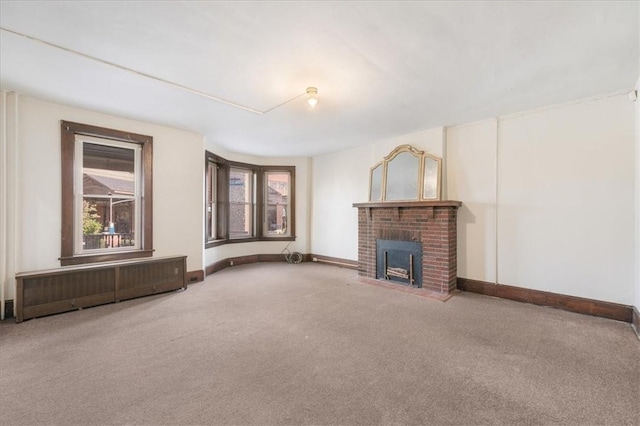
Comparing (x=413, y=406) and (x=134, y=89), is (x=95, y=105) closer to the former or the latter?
(x=134, y=89)

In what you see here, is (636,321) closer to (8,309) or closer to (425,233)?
(425,233)

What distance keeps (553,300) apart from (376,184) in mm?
3061

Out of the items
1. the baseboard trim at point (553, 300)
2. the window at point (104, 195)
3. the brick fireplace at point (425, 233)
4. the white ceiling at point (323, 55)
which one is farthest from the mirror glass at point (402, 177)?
the window at point (104, 195)

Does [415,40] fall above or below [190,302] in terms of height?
above

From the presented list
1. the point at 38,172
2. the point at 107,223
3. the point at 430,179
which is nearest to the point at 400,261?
the point at 430,179

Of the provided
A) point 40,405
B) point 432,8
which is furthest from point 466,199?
point 40,405

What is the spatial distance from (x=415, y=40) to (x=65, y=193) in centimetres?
447

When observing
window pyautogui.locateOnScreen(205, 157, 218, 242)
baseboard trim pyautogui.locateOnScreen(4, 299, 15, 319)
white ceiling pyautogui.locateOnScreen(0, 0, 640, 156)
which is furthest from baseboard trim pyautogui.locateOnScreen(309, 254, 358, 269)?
baseboard trim pyautogui.locateOnScreen(4, 299, 15, 319)

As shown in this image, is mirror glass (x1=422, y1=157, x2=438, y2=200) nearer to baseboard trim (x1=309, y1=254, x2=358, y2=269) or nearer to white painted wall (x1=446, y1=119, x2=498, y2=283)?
white painted wall (x1=446, y1=119, x2=498, y2=283)

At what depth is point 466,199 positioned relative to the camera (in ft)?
13.8

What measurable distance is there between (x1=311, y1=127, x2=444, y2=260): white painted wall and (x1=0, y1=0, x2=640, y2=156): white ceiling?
1.80 m

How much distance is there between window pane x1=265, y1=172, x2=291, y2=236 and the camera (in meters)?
6.77

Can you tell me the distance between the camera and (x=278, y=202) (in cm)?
682

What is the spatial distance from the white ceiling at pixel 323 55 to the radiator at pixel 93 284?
2.16m
